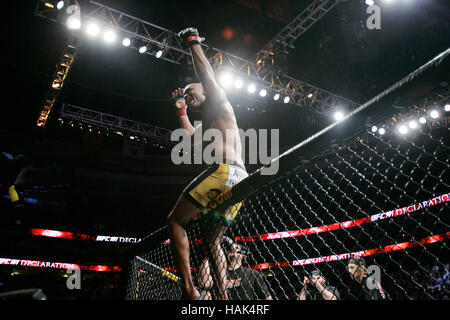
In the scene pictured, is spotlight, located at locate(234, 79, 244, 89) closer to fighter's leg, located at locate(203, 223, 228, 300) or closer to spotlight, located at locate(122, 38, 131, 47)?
spotlight, located at locate(122, 38, 131, 47)

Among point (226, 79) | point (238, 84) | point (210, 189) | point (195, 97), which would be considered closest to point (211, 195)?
point (210, 189)

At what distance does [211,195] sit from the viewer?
163 centimetres

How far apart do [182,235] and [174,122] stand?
35.4ft

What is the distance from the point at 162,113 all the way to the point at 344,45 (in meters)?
7.11

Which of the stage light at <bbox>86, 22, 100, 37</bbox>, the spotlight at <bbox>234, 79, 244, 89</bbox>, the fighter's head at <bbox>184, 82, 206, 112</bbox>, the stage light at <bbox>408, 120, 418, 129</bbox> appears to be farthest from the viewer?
the stage light at <bbox>408, 120, 418, 129</bbox>

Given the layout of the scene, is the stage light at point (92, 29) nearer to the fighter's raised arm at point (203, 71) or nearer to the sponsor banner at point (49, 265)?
the fighter's raised arm at point (203, 71)

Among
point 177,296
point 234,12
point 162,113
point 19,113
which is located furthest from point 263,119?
point 177,296

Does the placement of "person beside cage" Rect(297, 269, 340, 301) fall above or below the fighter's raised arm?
below

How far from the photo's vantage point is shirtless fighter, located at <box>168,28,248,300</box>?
160cm

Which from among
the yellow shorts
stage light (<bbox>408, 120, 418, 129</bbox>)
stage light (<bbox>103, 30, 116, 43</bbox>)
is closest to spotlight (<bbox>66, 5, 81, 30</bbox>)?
stage light (<bbox>103, 30, 116, 43</bbox>)

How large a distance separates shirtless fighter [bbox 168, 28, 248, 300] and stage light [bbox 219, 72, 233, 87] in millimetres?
5493

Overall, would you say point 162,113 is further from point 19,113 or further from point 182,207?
point 182,207

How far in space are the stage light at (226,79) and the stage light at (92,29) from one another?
9.55 feet

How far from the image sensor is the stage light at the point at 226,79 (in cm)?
717
